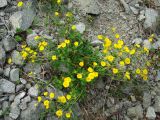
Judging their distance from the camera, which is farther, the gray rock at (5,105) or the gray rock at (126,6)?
the gray rock at (126,6)

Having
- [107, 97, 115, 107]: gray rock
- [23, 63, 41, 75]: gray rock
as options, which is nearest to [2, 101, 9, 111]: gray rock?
[23, 63, 41, 75]: gray rock

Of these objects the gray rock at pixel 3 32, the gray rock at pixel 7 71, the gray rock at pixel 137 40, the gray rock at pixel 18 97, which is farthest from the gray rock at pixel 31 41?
the gray rock at pixel 137 40

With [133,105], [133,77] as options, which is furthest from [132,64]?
[133,105]

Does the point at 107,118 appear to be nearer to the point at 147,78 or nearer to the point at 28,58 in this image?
the point at 147,78

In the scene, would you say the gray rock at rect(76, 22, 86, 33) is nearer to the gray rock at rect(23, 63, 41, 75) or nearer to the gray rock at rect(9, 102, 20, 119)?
the gray rock at rect(23, 63, 41, 75)

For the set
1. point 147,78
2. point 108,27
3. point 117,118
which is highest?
point 108,27

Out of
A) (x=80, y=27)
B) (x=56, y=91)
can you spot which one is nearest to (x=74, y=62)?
(x=56, y=91)

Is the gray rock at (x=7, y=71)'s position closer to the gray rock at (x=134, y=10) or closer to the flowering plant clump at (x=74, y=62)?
the flowering plant clump at (x=74, y=62)

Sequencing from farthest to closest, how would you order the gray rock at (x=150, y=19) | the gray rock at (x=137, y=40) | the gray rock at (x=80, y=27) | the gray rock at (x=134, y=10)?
the gray rock at (x=134, y=10)
the gray rock at (x=150, y=19)
the gray rock at (x=137, y=40)
the gray rock at (x=80, y=27)
